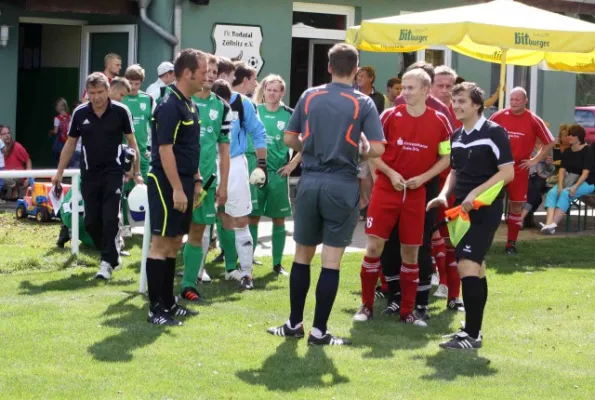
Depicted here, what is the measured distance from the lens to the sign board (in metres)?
16.4

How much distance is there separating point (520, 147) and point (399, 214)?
4.75 metres

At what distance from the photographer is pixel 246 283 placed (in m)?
9.80

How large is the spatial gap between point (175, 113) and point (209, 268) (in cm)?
322

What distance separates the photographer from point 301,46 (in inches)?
715

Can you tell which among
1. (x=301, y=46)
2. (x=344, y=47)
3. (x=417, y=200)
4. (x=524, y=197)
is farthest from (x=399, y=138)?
(x=301, y=46)

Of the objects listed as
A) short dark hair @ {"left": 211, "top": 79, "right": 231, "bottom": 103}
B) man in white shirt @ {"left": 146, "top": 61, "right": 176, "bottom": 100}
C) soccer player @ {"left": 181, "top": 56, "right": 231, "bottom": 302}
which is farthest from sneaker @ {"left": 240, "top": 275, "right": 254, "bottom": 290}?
man in white shirt @ {"left": 146, "top": 61, "right": 176, "bottom": 100}

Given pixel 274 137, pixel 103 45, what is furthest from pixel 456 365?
pixel 103 45

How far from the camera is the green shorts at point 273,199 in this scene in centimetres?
1042

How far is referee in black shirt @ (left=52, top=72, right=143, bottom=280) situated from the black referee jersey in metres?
3.45

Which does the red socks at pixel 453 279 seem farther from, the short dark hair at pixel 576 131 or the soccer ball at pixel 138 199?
the short dark hair at pixel 576 131

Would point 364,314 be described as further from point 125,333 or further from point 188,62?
point 188,62

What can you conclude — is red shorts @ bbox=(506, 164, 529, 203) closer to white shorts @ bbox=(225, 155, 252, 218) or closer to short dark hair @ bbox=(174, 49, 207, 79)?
white shorts @ bbox=(225, 155, 252, 218)

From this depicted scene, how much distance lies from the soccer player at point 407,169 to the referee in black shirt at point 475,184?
1.50 feet

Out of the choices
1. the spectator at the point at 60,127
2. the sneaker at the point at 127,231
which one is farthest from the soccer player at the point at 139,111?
the spectator at the point at 60,127
